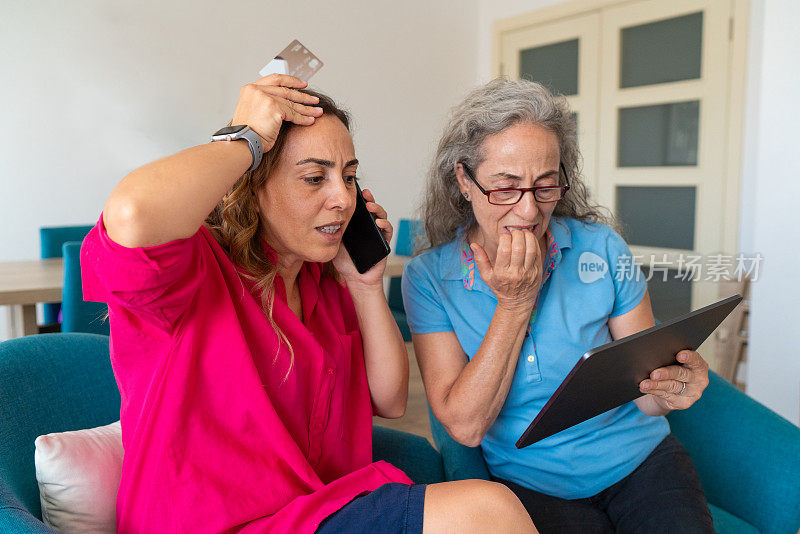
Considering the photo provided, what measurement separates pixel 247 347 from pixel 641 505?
A: 90 centimetres

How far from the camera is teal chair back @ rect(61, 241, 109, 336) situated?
2.46 meters

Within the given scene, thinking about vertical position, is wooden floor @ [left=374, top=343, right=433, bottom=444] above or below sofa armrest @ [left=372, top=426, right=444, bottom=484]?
below

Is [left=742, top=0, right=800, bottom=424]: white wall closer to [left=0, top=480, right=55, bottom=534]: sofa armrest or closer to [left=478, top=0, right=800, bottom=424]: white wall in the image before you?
[left=478, top=0, right=800, bottom=424]: white wall

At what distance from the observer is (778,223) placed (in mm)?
2887

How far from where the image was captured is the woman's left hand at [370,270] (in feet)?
4.54

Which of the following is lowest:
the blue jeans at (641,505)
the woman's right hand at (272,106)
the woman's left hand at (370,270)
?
the blue jeans at (641,505)

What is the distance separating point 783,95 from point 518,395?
6.98 ft

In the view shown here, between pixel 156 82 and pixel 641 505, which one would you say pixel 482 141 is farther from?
pixel 156 82

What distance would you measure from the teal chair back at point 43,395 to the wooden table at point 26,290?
1.15m

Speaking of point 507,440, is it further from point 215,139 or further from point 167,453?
point 215,139

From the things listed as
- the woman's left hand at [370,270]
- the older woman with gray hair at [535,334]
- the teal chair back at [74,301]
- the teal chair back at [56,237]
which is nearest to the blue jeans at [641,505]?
the older woman with gray hair at [535,334]

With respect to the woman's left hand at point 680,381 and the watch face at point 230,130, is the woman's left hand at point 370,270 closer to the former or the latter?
the watch face at point 230,130

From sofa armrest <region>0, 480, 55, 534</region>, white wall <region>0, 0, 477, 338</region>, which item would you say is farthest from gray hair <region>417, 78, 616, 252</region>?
white wall <region>0, 0, 477, 338</region>
